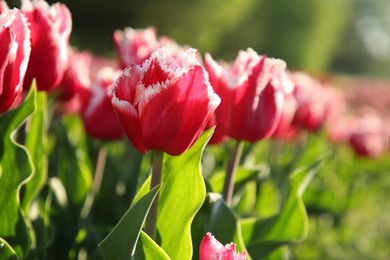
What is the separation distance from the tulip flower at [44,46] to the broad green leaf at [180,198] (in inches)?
9.6

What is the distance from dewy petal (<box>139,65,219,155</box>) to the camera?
0.67m

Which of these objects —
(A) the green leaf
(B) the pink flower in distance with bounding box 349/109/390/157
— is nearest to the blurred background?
(A) the green leaf

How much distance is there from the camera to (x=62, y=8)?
98 centimetres

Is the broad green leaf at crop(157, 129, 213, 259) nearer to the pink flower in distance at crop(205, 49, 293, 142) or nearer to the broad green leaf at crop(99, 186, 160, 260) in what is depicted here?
the broad green leaf at crop(99, 186, 160, 260)

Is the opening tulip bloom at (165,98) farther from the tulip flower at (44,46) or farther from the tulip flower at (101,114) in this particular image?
the tulip flower at (101,114)

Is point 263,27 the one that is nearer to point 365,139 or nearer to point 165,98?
point 365,139

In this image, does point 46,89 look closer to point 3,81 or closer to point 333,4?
point 3,81

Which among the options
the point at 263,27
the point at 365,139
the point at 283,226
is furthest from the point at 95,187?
the point at 263,27

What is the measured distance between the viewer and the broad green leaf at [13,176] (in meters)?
0.86

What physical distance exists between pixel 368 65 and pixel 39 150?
43604mm

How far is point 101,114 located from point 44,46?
1.26 ft

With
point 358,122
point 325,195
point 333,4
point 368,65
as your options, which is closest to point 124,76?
point 325,195

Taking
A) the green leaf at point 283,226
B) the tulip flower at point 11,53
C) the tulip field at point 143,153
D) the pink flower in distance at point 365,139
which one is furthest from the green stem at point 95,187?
the pink flower in distance at point 365,139

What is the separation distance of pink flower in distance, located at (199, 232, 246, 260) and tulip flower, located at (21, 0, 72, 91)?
0.43m
